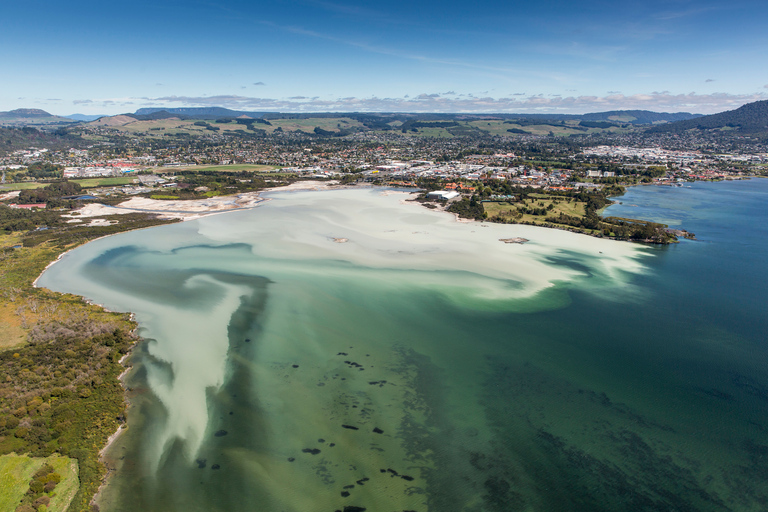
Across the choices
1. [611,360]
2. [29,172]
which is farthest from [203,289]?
[29,172]

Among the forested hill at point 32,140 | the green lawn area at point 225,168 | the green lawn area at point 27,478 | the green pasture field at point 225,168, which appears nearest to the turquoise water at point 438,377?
the green lawn area at point 27,478

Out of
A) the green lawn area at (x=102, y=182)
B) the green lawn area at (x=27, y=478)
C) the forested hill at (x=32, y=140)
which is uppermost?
the forested hill at (x=32, y=140)

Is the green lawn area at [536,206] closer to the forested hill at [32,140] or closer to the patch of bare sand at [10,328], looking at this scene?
the patch of bare sand at [10,328]

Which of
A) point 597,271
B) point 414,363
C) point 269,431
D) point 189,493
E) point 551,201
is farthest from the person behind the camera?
point 551,201

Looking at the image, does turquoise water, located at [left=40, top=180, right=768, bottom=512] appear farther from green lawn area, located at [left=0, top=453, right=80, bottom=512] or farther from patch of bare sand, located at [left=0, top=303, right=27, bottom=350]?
patch of bare sand, located at [left=0, top=303, right=27, bottom=350]

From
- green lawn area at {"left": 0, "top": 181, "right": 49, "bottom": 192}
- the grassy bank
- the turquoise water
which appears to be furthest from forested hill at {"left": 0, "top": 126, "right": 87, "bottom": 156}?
the grassy bank

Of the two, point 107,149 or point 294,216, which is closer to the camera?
point 294,216

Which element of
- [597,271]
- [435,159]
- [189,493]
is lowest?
[189,493]

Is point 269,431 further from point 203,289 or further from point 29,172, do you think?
point 29,172
